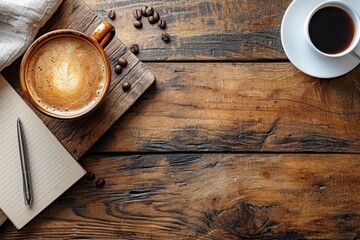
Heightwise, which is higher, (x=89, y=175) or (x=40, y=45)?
(x=40, y=45)

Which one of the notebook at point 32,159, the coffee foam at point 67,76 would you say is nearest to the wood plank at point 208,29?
the coffee foam at point 67,76

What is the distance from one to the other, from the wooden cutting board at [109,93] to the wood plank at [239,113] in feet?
0.10

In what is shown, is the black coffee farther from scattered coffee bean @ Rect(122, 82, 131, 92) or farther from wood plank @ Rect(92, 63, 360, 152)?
scattered coffee bean @ Rect(122, 82, 131, 92)

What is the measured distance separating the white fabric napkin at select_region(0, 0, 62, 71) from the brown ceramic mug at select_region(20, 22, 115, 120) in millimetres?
47

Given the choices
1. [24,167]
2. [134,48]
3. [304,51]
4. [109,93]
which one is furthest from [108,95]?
[304,51]

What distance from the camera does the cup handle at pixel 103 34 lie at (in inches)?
46.7

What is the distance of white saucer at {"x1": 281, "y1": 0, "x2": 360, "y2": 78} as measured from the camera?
1244mm

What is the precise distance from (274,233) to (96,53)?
49cm

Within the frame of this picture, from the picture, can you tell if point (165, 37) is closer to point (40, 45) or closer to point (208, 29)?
point (208, 29)

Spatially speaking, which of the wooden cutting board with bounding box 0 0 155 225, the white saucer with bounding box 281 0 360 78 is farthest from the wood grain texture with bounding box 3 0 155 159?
the white saucer with bounding box 281 0 360 78

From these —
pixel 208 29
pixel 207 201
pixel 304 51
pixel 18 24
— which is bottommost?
pixel 207 201

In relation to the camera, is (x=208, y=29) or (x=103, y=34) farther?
(x=208, y=29)

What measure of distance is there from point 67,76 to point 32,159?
18cm

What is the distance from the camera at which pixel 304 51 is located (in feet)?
4.10
